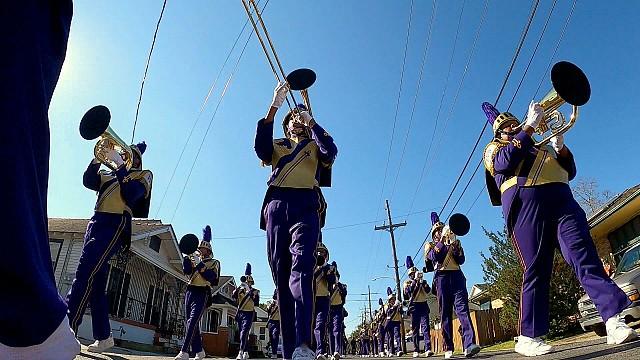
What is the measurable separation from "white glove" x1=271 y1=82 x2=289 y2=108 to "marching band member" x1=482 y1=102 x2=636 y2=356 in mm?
2209

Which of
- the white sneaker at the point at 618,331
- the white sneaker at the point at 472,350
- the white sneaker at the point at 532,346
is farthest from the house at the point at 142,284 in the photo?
the white sneaker at the point at 618,331

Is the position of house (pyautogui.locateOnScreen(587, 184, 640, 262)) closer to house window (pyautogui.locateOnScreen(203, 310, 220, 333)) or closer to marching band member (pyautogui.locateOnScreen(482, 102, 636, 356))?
marching band member (pyautogui.locateOnScreen(482, 102, 636, 356))

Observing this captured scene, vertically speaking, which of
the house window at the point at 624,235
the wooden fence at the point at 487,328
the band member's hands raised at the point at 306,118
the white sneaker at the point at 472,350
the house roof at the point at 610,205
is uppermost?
the house roof at the point at 610,205

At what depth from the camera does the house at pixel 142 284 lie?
1655 cm

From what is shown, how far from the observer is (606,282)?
353 centimetres

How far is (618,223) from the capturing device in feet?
55.5

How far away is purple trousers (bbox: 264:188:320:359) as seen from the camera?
3.75m

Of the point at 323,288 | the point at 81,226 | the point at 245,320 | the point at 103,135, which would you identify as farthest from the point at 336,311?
the point at 103,135

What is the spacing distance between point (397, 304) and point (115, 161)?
20545 mm

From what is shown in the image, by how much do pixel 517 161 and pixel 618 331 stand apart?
1660 mm

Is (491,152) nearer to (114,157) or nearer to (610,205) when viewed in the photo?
(114,157)

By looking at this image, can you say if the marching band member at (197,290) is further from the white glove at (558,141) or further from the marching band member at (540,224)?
the white glove at (558,141)

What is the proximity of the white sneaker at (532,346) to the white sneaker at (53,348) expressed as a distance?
3.66 meters

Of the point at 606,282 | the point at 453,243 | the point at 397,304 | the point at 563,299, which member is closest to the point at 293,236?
the point at 606,282
